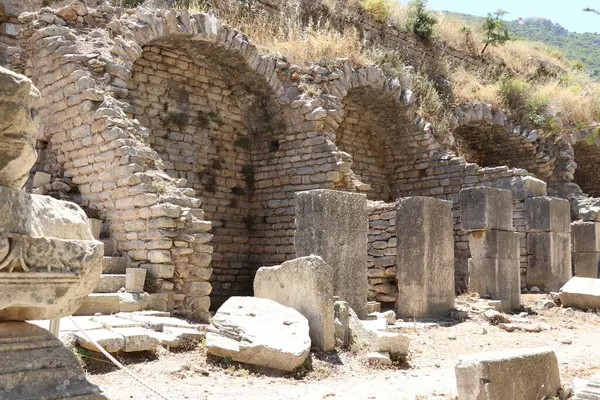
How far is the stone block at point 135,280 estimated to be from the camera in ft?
26.2

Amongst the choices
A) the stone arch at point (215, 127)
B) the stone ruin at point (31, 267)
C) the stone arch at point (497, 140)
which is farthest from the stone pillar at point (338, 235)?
the stone arch at point (497, 140)

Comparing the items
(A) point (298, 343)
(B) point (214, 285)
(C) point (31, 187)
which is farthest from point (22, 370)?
(B) point (214, 285)

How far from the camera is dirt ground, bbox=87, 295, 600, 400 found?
5.57 meters

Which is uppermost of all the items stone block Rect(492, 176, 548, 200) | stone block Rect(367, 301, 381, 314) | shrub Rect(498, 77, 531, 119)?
shrub Rect(498, 77, 531, 119)

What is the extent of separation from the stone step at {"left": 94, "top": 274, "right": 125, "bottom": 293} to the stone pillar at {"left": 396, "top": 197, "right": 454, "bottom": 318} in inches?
178

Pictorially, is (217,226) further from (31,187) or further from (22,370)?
(22,370)

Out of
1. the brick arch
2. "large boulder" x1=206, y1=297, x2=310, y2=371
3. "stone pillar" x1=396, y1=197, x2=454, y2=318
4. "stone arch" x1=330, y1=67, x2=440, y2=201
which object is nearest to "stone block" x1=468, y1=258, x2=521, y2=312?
"stone pillar" x1=396, y1=197, x2=454, y2=318

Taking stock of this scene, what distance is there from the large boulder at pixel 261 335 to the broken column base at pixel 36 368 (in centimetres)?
363

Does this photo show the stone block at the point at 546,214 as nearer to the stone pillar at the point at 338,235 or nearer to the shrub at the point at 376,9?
the stone pillar at the point at 338,235

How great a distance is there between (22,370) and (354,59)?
12.7 m

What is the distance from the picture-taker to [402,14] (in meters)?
19.3

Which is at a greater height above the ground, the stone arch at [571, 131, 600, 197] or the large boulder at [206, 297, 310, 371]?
the stone arch at [571, 131, 600, 197]

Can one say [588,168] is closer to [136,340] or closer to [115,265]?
[115,265]

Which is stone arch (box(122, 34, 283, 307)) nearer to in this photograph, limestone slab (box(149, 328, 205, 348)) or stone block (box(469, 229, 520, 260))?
stone block (box(469, 229, 520, 260))
